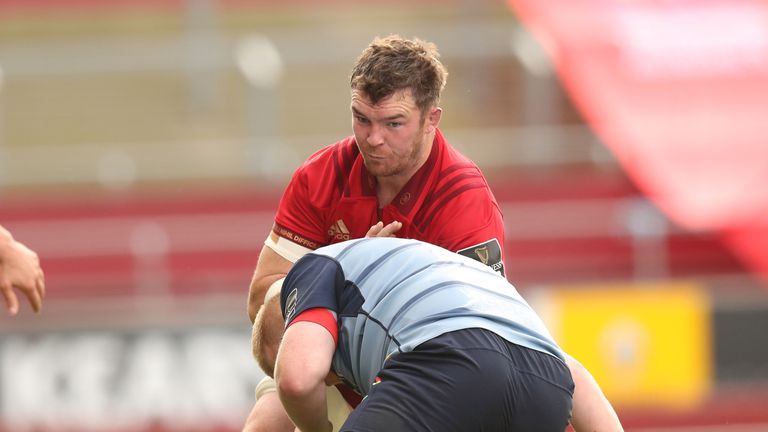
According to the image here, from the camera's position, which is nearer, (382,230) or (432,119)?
(382,230)

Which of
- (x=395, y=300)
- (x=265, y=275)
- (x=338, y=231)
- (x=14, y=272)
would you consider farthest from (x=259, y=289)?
(x=395, y=300)

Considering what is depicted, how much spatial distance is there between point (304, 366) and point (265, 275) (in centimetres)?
112

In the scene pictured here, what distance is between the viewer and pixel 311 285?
4.14 meters

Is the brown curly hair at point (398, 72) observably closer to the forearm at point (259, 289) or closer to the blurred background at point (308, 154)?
the forearm at point (259, 289)

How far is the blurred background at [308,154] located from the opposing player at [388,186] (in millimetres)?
5057

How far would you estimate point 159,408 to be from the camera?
33.2 ft

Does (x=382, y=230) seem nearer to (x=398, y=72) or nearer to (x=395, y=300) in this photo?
(x=398, y=72)

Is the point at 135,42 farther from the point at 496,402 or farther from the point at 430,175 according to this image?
the point at 496,402

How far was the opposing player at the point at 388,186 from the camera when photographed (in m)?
4.64

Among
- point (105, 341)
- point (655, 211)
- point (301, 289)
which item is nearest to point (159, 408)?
point (105, 341)

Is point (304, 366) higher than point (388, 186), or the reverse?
point (388, 186)

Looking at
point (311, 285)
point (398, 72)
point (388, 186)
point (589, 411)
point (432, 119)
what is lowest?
point (589, 411)

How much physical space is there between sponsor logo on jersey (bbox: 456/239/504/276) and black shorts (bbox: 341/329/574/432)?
664mm

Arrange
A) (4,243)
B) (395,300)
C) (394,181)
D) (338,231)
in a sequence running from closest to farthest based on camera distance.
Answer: (395,300) → (4,243) → (394,181) → (338,231)
